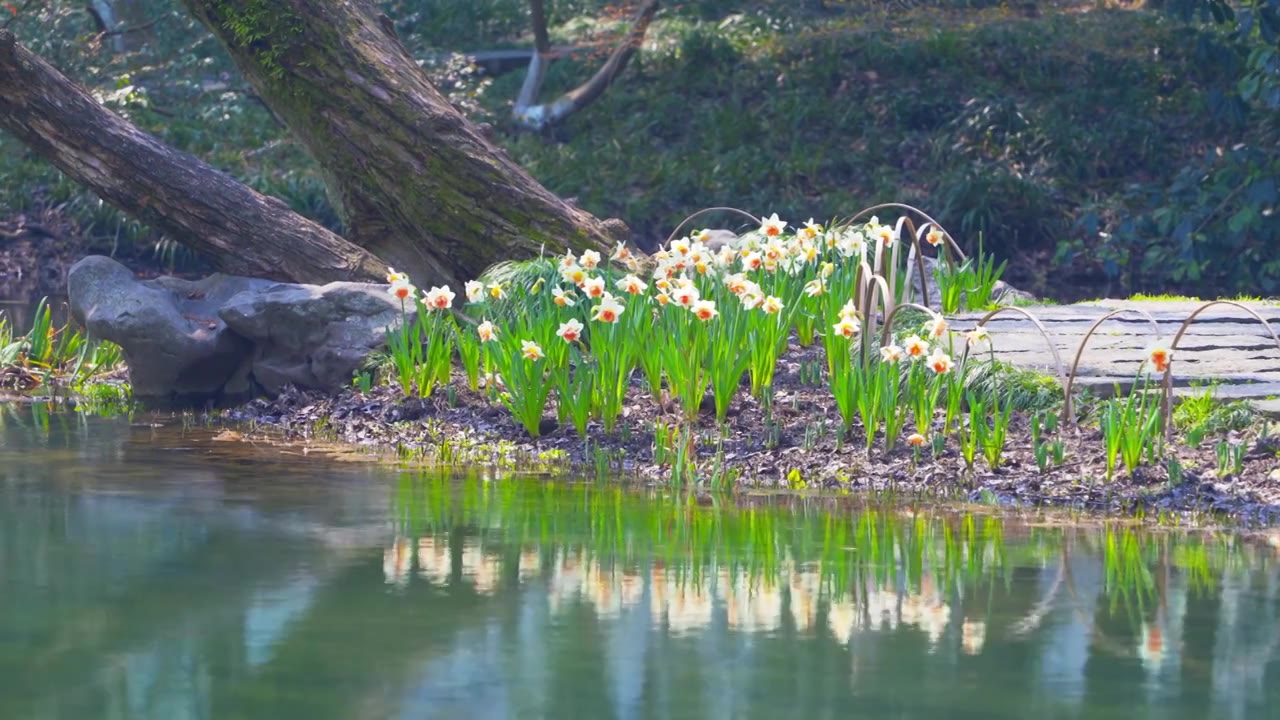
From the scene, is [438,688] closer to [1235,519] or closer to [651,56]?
[1235,519]

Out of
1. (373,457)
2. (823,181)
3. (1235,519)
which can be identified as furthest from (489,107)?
(1235,519)

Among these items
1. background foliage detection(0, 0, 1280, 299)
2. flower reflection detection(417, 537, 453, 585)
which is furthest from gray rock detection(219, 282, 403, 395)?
background foliage detection(0, 0, 1280, 299)

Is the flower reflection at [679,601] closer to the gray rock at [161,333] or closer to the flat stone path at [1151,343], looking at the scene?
the flat stone path at [1151,343]

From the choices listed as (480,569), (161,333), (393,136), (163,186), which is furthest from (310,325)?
(480,569)

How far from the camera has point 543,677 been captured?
3020 mm

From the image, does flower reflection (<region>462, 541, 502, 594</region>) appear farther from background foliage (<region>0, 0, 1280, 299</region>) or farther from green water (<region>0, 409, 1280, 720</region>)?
background foliage (<region>0, 0, 1280, 299</region>)

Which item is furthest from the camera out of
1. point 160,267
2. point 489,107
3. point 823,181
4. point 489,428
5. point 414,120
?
point 489,107

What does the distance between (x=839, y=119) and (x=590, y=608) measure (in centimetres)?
1462

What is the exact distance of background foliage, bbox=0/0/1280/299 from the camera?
1484 centimetres

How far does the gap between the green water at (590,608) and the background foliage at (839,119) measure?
30.4 ft

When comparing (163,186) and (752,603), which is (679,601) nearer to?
(752,603)

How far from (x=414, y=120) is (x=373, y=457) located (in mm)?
2692

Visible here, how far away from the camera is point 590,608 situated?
3586 millimetres

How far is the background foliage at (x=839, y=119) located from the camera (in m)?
14.8
